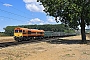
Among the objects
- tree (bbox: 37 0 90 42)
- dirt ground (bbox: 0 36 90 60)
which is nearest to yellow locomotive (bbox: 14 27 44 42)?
tree (bbox: 37 0 90 42)

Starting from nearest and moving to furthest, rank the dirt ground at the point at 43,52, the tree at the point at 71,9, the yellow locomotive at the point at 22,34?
the dirt ground at the point at 43,52, the tree at the point at 71,9, the yellow locomotive at the point at 22,34

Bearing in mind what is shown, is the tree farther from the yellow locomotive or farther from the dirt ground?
the yellow locomotive

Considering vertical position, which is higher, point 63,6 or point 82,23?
point 63,6

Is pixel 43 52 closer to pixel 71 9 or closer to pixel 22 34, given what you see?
pixel 71 9

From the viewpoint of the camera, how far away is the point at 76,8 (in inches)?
1395

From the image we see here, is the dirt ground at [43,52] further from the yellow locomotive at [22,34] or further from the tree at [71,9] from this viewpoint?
the yellow locomotive at [22,34]

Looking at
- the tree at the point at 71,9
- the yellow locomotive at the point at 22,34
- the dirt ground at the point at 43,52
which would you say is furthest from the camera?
the yellow locomotive at the point at 22,34

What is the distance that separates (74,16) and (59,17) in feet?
21.3

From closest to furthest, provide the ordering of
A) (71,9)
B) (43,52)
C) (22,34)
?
(43,52) → (71,9) → (22,34)

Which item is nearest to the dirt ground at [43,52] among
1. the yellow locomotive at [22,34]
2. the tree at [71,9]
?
the tree at [71,9]

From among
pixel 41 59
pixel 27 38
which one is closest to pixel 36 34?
pixel 27 38

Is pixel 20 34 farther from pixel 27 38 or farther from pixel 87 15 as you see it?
pixel 87 15

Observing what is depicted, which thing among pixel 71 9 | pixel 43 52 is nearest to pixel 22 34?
pixel 71 9

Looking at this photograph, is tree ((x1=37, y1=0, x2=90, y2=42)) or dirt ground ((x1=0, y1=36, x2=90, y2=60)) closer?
dirt ground ((x1=0, y1=36, x2=90, y2=60))
